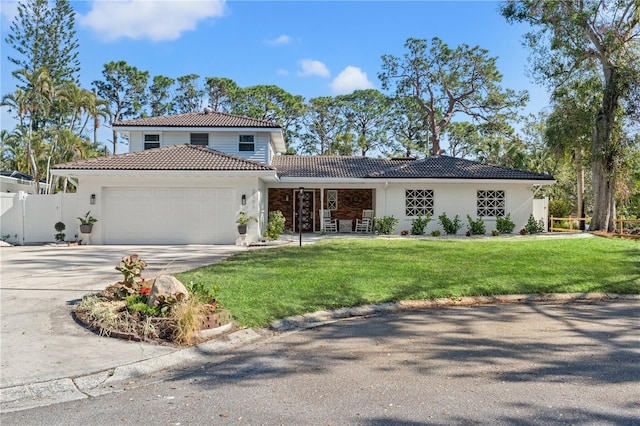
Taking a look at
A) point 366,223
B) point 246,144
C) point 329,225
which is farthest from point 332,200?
point 246,144

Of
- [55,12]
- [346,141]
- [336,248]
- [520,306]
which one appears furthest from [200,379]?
[55,12]

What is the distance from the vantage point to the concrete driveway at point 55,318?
503 centimetres

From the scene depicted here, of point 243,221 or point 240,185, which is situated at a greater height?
point 240,185

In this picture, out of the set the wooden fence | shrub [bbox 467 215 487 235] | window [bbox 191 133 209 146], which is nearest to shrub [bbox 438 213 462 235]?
shrub [bbox 467 215 487 235]

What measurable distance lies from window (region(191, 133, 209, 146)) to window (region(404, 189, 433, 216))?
960 cm

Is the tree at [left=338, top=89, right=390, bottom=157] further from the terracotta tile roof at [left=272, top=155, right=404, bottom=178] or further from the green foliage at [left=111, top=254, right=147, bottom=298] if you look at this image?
the green foliage at [left=111, top=254, right=147, bottom=298]

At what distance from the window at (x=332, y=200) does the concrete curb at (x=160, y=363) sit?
15.5 m

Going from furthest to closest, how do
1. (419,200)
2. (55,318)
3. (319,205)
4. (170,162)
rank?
(319,205) → (419,200) → (170,162) → (55,318)

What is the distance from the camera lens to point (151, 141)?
22.2 m

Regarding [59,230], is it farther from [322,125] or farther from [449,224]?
[322,125]

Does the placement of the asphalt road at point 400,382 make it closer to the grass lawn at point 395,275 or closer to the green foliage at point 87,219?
the grass lawn at point 395,275

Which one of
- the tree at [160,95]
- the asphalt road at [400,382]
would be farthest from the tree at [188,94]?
the asphalt road at [400,382]

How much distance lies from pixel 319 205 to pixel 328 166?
7.08 ft

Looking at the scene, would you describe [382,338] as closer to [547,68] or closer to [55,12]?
[547,68]
